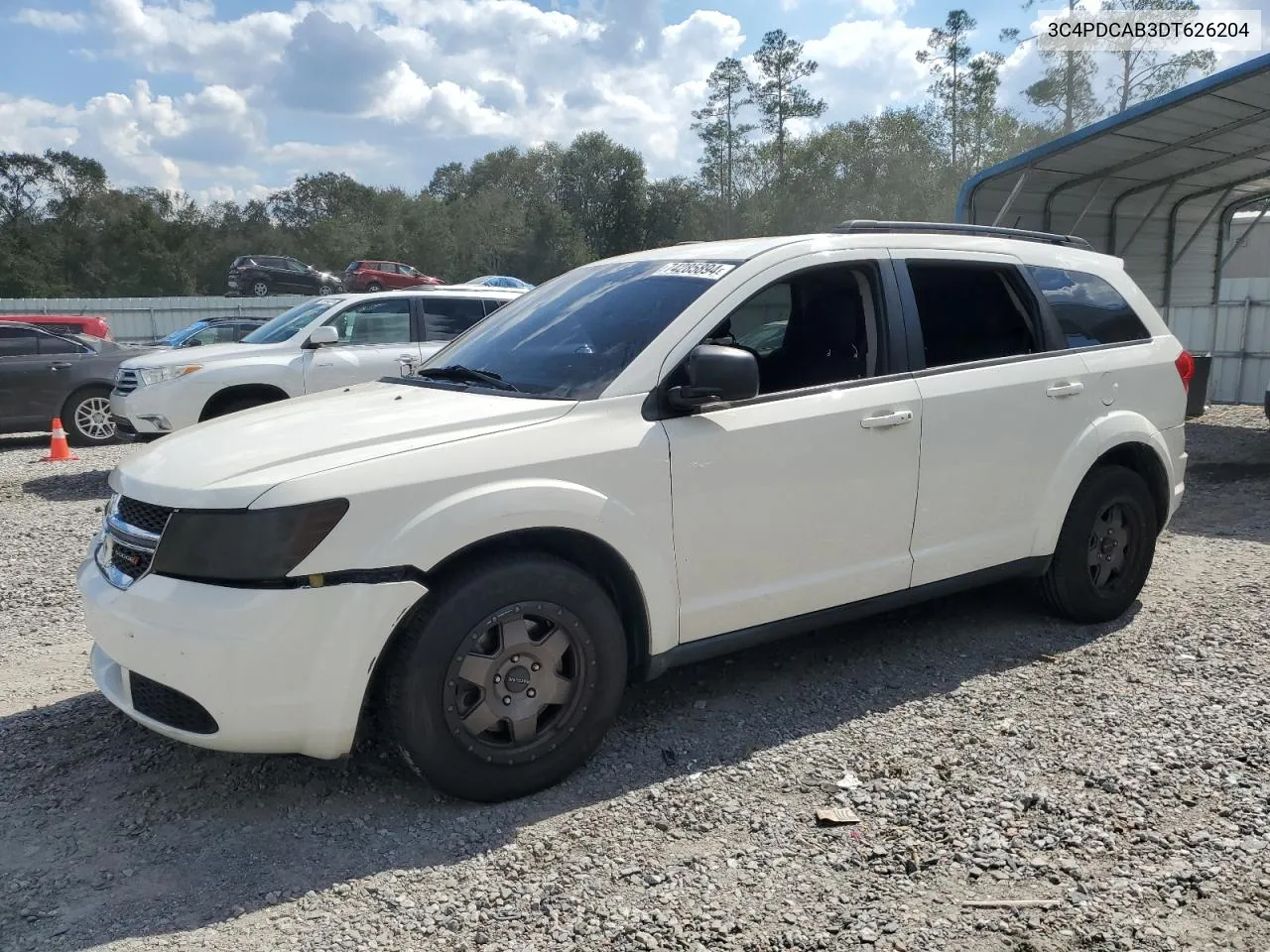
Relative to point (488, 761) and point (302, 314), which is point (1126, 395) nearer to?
point (488, 761)

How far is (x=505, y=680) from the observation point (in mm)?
3283

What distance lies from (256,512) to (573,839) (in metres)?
1.38

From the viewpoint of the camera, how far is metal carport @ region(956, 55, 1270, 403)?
→ 11562 mm

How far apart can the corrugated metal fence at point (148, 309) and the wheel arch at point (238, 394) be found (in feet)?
81.0

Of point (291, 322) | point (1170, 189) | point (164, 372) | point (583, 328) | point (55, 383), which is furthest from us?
point (1170, 189)

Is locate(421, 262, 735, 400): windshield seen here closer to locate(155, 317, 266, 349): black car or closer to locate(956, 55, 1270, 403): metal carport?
locate(956, 55, 1270, 403): metal carport

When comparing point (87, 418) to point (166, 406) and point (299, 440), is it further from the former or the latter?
point (299, 440)

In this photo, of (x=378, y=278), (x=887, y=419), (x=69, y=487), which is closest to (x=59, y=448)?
(x=69, y=487)

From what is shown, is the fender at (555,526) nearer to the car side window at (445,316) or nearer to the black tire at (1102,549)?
the black tire at (1102,549)

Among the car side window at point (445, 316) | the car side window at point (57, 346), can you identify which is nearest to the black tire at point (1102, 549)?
the car side window at point (445, 316)

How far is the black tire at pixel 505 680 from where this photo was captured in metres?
3.13

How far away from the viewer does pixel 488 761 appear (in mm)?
3291

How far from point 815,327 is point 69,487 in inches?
325

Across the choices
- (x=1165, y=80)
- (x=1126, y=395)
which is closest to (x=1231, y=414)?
(x=1126, y=395)
